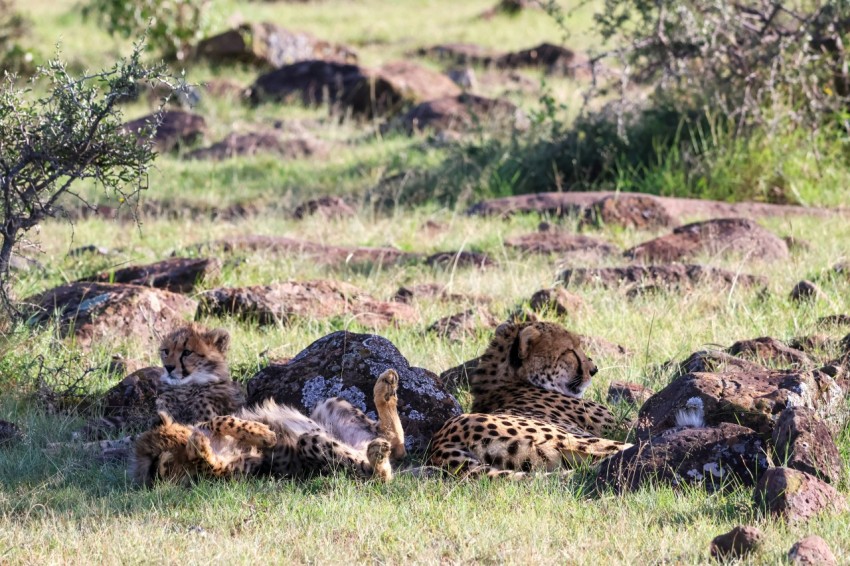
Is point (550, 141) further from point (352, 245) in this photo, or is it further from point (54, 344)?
point (54, 344)

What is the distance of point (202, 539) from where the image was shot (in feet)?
15.4

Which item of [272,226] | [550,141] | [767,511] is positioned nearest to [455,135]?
[550,141]

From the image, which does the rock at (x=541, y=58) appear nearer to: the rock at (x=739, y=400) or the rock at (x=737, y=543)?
the rock at (x=739, y=400)

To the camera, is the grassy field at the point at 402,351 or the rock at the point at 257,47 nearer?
the grassy field at the point at 402,351

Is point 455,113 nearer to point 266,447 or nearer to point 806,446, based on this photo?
point 266,447

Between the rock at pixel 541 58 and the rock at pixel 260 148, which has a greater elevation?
the rock at pixel 541 58

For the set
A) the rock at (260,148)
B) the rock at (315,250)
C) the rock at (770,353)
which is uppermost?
the rock at (770,353)

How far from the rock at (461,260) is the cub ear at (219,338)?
3483 millimetres

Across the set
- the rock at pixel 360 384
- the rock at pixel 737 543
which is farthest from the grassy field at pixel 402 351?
the rock at pixel 360 384

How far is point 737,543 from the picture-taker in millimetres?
4289

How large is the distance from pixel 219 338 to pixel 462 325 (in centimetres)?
186

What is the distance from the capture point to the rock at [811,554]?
416 centimetres

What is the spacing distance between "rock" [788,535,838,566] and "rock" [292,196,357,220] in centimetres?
817

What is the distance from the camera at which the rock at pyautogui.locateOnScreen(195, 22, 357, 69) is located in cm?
2236
